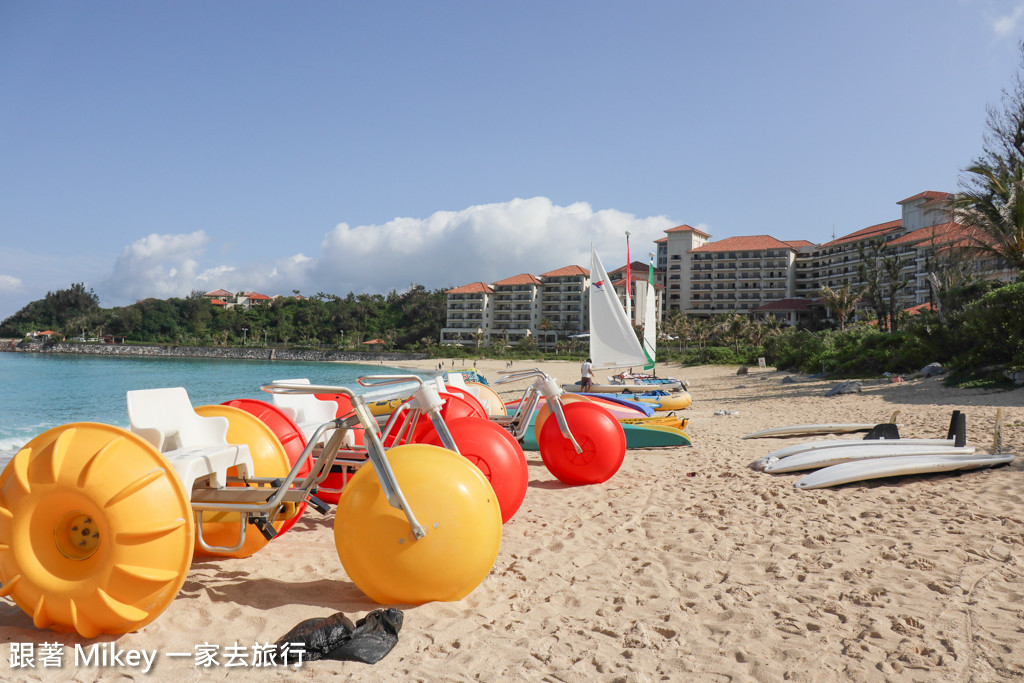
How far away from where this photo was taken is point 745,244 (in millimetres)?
98125

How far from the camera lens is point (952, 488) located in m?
6.71

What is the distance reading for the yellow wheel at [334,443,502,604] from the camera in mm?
3760

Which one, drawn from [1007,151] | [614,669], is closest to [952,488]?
[614,669]

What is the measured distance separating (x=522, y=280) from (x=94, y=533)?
102 metres

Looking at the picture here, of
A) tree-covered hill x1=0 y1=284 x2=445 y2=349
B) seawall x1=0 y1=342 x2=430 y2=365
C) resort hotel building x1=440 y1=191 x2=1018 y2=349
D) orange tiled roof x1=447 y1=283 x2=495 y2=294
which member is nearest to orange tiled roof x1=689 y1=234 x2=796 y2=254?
resort hotel building x1=440 y1=191 x2=1018 y2=349

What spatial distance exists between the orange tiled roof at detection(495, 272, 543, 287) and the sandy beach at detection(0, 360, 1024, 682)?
3814 inches

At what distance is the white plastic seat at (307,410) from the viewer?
6.59 meters

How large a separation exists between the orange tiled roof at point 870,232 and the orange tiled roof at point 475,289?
50.7 meters

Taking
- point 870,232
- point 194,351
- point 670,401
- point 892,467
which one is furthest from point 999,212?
point 194,351

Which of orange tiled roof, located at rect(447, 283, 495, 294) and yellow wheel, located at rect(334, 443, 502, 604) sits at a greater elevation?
orange tiled roof, located at rect(447, 283, 495, 294)

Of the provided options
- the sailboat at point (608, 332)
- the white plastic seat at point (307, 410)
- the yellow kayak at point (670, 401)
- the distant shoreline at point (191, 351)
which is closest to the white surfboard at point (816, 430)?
the yellow kayak at point (670, 401)

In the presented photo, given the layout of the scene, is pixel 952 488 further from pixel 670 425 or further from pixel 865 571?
pixel 670 425

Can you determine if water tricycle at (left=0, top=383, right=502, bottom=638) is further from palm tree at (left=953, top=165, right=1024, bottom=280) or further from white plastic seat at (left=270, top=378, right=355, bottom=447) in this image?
palm tree at (left=953, top=165, right=1024, bottom=280)

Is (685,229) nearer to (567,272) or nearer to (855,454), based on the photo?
(567,272)
